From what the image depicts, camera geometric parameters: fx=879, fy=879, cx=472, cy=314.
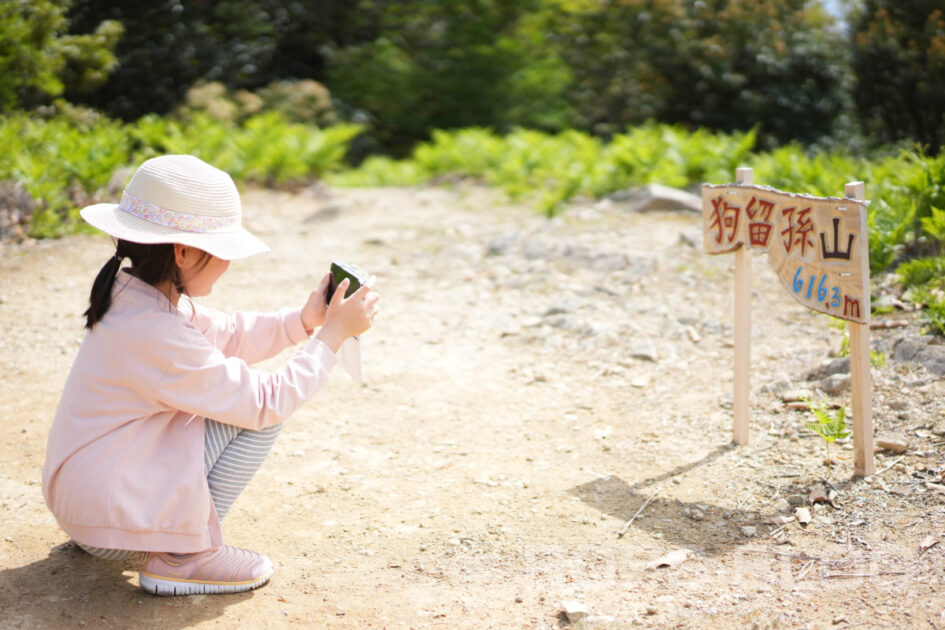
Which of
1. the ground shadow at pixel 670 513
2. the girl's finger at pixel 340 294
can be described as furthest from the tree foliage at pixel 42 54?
the ground shadow at pixel 670 513

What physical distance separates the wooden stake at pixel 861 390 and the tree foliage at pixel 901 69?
611cm

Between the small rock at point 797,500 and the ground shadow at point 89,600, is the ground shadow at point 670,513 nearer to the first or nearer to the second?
the small rock at point 797,500

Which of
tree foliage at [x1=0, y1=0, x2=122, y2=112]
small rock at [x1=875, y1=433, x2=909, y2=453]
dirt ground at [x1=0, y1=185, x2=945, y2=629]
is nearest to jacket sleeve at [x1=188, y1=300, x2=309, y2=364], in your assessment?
dirt ground at [x1=0, y1=185, x2=945, y2=629]

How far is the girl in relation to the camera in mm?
2234

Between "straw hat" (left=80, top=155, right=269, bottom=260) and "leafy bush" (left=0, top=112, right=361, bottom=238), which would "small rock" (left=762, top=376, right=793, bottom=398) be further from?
"leafy bush" (left=0, top=112, right=361, bottom=238)

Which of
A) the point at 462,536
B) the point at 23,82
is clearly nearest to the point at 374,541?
the point at 462,536

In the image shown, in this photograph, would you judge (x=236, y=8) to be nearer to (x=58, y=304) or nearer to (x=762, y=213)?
(x=58, y=304)

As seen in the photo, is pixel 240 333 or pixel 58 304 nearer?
pixel 240 333

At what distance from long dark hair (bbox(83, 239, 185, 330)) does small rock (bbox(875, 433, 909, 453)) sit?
101 inches

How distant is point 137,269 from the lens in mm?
2289

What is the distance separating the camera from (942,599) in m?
2.31

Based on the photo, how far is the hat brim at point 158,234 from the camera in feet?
7.22

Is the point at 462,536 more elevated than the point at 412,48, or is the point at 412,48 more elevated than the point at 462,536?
the point at 412,48

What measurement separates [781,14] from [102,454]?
35.1ft
